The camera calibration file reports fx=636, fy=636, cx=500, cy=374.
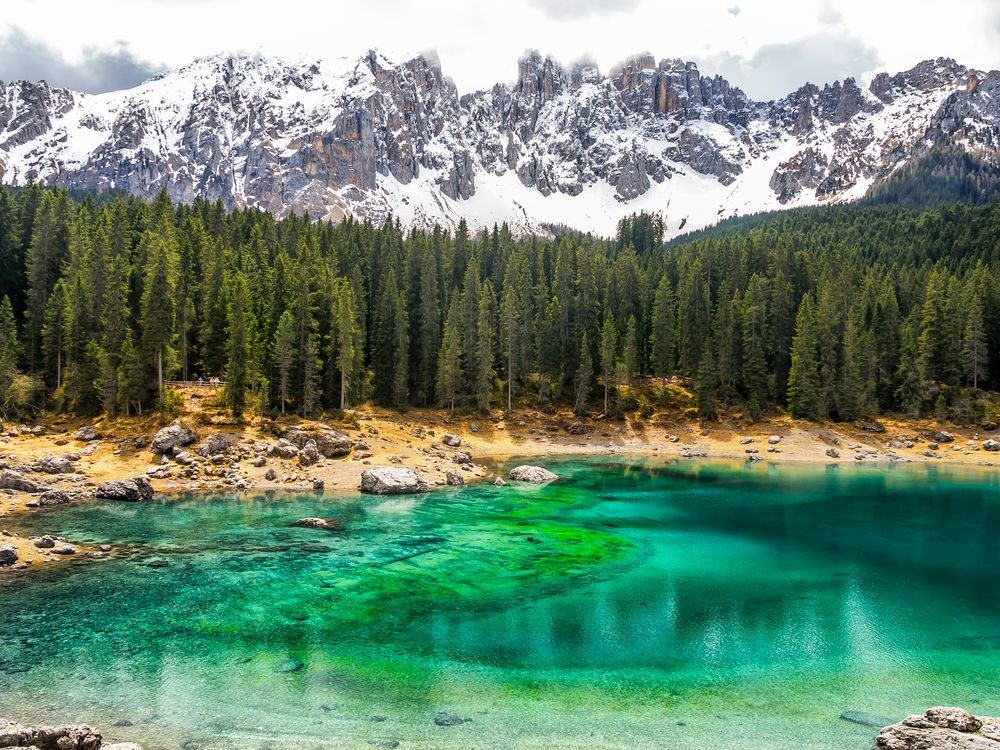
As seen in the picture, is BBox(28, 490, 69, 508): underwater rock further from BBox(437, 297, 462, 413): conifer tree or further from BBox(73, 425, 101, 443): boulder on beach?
BBox(437, 297, 462, 413): conifer tree

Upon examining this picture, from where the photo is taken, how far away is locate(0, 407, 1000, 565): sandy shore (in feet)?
161

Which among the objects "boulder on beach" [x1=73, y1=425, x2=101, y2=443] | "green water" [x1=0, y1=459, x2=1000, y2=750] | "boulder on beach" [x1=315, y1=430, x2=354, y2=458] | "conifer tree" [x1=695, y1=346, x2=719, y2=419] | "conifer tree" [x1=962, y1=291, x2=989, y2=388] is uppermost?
"conifer tree" [x1=962, y1=291, x2=989, y2=388]

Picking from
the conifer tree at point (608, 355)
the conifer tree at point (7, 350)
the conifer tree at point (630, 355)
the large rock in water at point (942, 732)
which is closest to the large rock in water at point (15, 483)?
the conifer tree at point (7, 350)

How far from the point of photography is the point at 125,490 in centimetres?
4325

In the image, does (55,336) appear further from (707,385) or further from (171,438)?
(707,385)

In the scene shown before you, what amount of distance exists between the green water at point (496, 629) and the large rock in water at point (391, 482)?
768cm

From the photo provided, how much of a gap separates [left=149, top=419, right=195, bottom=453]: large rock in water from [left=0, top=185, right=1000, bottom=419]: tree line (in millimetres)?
6063

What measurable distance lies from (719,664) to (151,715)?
16.4m

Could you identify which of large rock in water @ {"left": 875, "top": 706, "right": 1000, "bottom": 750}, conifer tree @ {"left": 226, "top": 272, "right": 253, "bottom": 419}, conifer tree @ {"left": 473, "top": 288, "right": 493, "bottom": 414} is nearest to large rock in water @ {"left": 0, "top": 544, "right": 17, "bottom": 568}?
conifer tree @ {"left": 226, "top": 272, "right": 253, "bottom": 419}

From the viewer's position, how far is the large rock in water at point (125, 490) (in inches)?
1699

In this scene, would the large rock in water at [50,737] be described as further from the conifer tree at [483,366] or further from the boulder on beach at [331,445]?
the conifer tree at [483,366]

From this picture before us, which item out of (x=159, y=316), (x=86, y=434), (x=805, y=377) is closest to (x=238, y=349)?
(x=159, y=316)

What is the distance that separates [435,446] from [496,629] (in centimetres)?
4620

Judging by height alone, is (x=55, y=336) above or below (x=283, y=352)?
above
